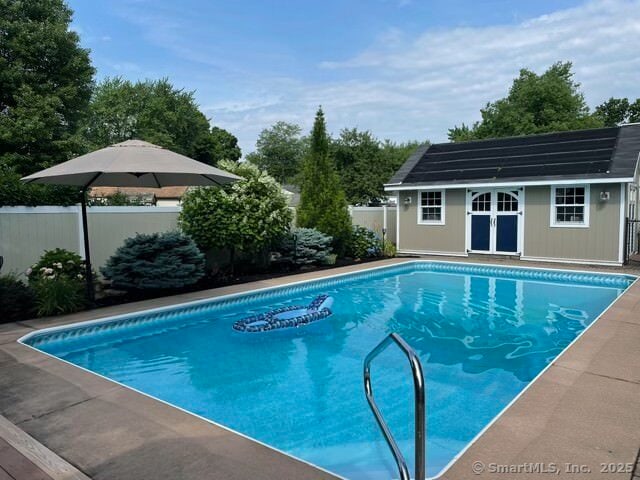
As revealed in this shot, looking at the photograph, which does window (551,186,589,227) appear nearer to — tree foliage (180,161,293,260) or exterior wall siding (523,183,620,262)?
exterior wall siding (523,183,620,262)

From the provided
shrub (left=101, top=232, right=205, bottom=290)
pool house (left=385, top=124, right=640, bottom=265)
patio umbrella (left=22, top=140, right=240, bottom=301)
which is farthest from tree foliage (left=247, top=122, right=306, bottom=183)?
patio umbrella (left=22, top=140, right=240, bottom=301)

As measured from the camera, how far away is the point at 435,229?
1569cm

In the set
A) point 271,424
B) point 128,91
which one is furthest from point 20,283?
point 128,91

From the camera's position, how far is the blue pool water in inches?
159

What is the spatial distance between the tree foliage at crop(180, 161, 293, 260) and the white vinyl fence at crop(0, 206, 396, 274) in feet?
2.50

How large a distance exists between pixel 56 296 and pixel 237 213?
13.8 feet

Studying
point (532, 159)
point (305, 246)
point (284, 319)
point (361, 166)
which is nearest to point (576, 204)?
point (532, 159)

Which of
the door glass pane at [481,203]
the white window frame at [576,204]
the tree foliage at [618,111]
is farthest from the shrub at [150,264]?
the tree foliage at [618,111]

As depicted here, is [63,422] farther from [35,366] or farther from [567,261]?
[567,261]

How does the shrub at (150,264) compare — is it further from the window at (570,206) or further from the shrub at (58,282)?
the window at (570,206)

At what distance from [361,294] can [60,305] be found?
19.3 ft

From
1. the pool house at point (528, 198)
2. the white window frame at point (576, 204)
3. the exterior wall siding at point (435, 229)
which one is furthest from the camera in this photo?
the exterior wall siding at point (435, 229)

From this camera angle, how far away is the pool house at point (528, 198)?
499 inches

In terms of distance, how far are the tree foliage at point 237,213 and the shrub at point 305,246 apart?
4.63 ft
